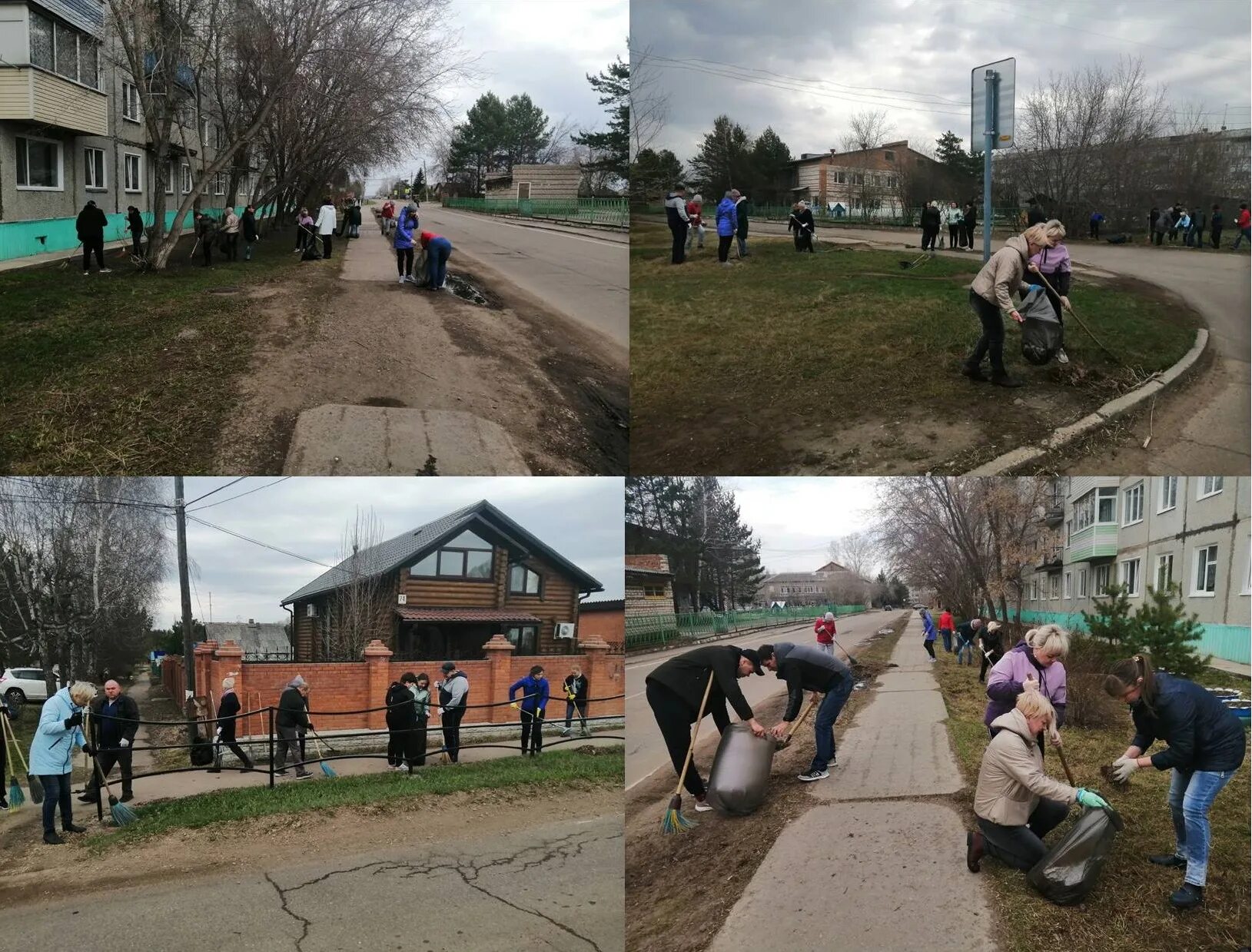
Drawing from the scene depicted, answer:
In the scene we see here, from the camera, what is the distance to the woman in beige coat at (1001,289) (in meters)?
5.38

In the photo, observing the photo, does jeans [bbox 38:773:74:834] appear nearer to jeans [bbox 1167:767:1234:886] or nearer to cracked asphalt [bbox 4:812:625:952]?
cracked asphalt [bbox 4:812:625:952]

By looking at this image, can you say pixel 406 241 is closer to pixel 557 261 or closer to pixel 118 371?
pixel 557 261

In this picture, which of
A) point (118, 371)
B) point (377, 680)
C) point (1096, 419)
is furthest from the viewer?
point (377, 680)

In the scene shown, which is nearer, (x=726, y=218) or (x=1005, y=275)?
(x=1005, y=275)

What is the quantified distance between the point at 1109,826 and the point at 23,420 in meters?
6.10

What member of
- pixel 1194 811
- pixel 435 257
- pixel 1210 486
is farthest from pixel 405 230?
pixel 1194 811

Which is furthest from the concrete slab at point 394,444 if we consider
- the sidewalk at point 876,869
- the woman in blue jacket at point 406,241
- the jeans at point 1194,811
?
the woman in blue jacket at point 406,241

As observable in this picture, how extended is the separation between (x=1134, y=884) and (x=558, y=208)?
6.05 metres

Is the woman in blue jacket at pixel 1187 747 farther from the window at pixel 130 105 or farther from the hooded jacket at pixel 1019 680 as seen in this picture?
the window at pixel 130 105

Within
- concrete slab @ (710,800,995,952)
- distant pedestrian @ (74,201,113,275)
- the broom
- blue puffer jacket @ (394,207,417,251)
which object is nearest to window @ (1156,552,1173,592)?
concrete slab @ (710,800,995,952)

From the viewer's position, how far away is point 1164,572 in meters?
3.99

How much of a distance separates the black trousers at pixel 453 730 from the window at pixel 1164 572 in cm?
526

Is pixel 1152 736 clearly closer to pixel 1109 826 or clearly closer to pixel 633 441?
pixel 1109 826

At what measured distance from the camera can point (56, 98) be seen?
59.1 feet
